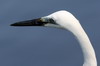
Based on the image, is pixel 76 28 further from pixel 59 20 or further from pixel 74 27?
pixel 59 20

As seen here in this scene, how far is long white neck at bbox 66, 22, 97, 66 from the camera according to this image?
6.28 meters

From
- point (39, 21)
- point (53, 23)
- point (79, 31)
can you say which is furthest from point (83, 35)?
point (39, 21)

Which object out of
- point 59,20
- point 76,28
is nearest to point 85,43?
point 76,28

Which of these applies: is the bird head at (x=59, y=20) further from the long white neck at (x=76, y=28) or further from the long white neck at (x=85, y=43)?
the long white neck at (x=85, y=43)

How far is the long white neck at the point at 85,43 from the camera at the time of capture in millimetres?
6277

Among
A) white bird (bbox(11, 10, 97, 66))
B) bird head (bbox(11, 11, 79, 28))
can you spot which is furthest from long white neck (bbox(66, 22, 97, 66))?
bird head (bbox(11, 11, 79, 28))

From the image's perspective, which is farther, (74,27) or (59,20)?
(59,20)

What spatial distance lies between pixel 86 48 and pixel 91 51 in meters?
0.09

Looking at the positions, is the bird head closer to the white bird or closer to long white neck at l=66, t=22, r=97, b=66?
the white bird

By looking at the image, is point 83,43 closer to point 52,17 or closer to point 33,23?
point 52,17

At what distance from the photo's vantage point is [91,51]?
6.48 metres

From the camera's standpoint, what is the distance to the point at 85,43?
6.38m

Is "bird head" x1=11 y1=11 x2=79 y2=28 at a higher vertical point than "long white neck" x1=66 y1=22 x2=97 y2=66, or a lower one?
higher

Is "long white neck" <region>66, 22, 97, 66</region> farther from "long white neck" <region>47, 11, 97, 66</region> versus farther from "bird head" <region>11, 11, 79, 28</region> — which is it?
"bird head" <region>11, 11, 79, 28</region>
